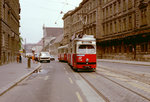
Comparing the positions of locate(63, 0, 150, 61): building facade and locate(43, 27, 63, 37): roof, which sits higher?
locate(43, 27, 63, 37): roof

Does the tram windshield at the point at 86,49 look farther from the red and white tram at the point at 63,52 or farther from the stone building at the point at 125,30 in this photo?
the stone building at the point at 125,30

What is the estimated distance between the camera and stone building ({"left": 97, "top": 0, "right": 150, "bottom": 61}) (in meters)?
32.8

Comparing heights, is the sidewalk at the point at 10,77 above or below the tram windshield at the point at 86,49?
below

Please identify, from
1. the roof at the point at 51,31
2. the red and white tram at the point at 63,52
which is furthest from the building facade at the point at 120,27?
the roof at the point at 51,31

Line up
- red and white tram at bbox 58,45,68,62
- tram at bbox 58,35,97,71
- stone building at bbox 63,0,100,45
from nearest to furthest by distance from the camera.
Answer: tram at bbox 58,35,97,71 < red and white tram at bbox 58,45,68,62 < stone building at bbox 63,0,100,45

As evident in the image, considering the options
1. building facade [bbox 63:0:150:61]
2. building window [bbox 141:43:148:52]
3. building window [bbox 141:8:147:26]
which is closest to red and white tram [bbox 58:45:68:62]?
building facade [bbox 63:0:150:61]

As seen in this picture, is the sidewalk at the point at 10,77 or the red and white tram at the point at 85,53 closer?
the sidewalk at the point at 10,77

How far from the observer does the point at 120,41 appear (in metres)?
39.8

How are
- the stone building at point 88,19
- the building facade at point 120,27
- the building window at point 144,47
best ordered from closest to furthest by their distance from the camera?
the building window at point 144,47, the building facade at point 120,27, the stone building at point 88,19

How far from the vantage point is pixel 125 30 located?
127 ft

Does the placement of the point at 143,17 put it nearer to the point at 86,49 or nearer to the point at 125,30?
the point at 125,30

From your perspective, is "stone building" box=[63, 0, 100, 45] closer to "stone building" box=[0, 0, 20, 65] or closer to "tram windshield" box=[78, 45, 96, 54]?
"stone building" box=[0, 0, 20, 65]

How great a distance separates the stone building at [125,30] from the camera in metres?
32.8

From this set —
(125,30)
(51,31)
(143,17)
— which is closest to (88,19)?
(125,30)
